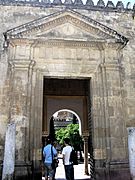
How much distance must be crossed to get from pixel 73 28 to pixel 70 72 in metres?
1.63

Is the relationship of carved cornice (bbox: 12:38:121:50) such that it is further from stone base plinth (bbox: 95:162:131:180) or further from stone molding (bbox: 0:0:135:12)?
stone base plinth (bbox: 95:162:131:180)

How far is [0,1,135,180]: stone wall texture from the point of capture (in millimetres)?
7461

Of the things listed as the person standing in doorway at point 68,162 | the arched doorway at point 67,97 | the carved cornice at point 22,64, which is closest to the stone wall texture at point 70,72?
the carved cornice at point 22,64

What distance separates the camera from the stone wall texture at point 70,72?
7.46 metres

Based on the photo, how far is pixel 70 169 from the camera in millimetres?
7094

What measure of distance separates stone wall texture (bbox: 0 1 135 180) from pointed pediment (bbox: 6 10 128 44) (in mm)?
35

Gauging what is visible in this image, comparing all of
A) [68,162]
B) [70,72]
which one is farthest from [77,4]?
[68,162]

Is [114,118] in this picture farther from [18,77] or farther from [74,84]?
[74,84]

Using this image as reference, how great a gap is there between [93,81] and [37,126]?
234 centimetres

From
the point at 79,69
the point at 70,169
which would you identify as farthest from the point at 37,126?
the point at 79,69

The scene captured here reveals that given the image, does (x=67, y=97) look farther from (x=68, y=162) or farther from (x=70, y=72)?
(x=68, y=162)

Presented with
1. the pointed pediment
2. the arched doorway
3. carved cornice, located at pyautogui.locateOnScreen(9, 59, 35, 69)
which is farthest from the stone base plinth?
the arched doorway

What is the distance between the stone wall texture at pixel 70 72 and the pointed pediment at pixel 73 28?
0.12ft

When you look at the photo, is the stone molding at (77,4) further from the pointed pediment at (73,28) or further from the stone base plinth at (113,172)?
the stone base plinth at (113,172)
